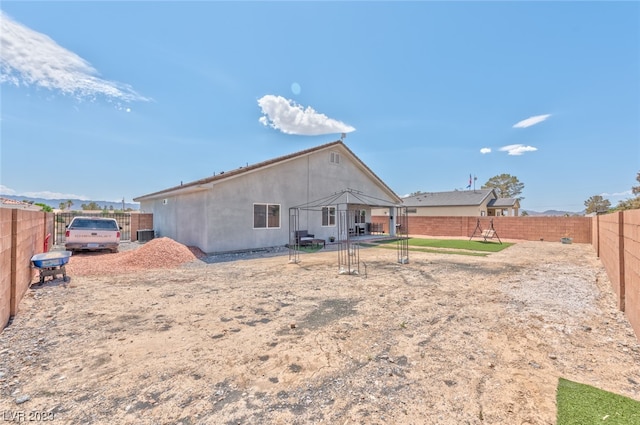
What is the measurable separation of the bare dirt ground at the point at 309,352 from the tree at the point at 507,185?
4745 centimetres

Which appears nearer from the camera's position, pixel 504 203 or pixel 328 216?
pixel 328 216

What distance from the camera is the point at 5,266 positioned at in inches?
166


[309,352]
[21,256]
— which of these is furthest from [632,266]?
[21,256]

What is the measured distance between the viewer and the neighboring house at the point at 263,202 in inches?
476

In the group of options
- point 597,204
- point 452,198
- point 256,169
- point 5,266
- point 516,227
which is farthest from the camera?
point 597,204

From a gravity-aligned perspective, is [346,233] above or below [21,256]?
below

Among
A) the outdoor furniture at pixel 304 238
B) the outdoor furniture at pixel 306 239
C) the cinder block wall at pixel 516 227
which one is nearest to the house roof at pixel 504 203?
the cinder block wall at pixel 516 227

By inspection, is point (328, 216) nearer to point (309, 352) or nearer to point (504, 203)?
point (309, 352)

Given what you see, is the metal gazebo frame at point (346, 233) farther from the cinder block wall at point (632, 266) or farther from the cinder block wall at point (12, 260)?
the cinder block wall at point (12, 260)

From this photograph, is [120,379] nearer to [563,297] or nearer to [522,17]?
[563,297]

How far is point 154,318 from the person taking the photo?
4734 millimetres

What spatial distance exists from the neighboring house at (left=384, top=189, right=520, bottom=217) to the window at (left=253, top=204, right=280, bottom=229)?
876 inches

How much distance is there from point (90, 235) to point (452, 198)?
33.8m

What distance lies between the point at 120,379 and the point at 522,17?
49.0 feet
